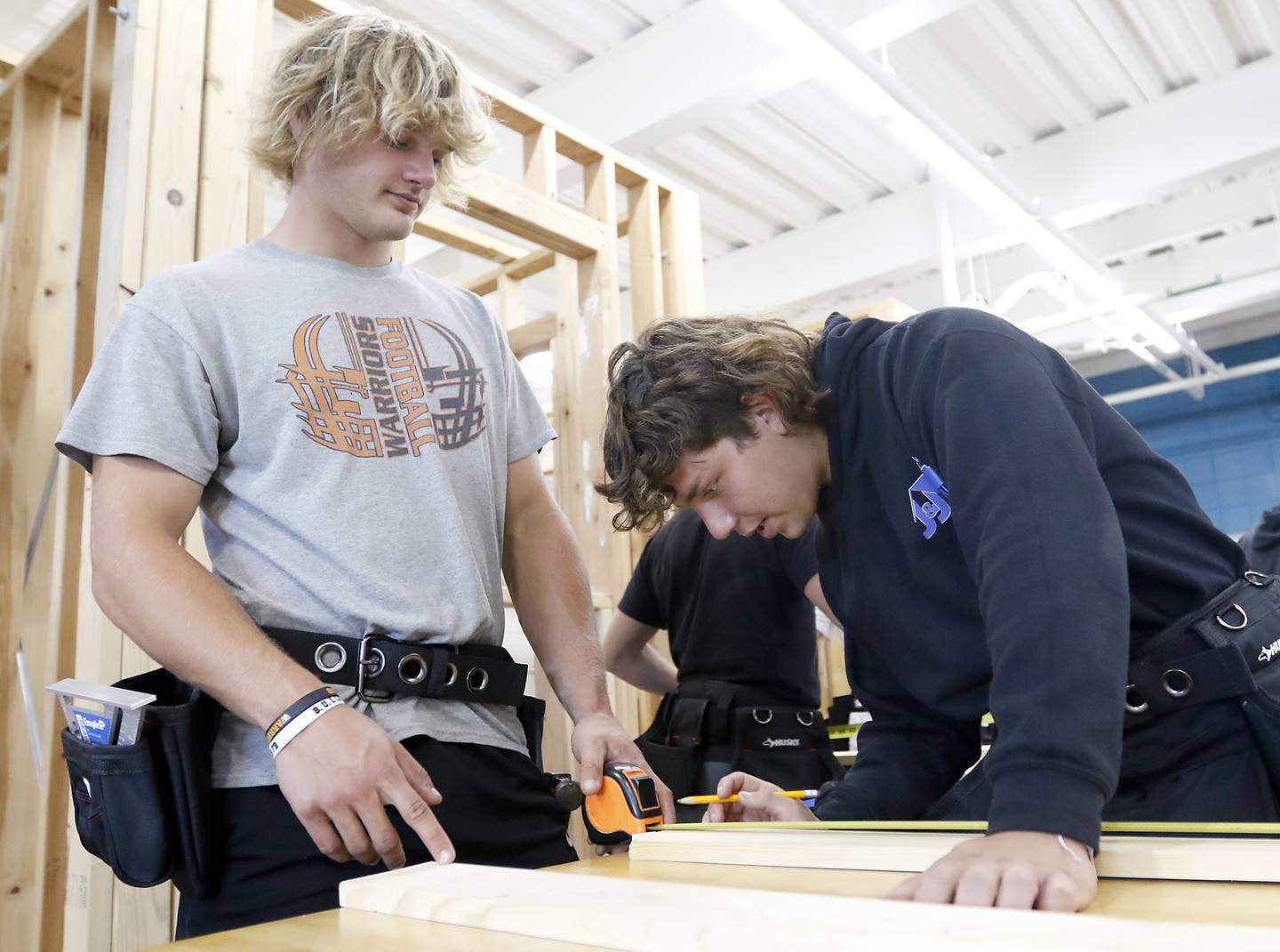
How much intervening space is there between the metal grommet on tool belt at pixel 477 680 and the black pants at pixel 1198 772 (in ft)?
2.43

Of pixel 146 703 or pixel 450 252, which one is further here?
pixel 450 252

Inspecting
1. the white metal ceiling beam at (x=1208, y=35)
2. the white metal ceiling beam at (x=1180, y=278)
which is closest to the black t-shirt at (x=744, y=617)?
the white metal ceiling beam at (x=1208, y=35)

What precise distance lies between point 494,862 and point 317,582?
410mm

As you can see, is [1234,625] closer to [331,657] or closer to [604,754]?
[604,754]

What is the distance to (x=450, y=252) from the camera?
7.83m

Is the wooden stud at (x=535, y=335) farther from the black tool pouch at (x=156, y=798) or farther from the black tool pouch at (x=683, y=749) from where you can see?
the black tool pouch at (x=156, y=798)

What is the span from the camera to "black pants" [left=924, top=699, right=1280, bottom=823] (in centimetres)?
119

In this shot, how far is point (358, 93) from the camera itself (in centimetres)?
153

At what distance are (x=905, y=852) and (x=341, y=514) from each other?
2.53ft

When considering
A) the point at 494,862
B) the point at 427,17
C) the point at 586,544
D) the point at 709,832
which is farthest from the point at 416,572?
the point at 427,17

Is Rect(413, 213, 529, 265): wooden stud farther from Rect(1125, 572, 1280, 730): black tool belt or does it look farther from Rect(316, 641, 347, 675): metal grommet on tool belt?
Rect(1125, 572, 1280, 730): black tool belt

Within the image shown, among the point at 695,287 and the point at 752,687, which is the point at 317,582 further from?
the point at 695,287

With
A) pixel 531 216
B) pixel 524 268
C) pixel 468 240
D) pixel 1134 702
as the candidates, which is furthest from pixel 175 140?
pixel 524 268

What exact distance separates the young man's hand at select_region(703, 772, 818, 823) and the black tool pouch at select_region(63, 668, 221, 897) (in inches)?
28.5
